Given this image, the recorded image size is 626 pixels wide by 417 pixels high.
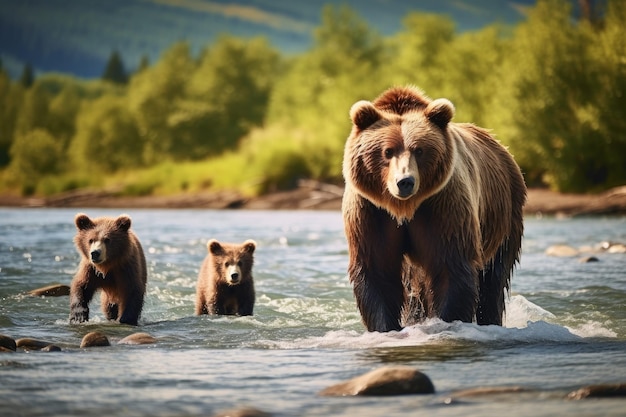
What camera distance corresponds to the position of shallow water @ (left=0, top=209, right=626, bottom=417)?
18.2 ft

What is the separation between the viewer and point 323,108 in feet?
172

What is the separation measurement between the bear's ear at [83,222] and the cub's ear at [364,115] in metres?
3.27

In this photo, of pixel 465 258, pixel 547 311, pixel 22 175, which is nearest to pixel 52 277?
pixel 547 311

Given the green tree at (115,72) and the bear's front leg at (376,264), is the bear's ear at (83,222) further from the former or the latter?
the green tree at (115,72)

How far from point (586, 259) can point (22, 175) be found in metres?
51.7

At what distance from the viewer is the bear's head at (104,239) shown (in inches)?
382

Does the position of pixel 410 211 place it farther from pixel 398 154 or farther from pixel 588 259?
Result: pixel 588 259

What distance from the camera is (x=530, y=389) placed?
19.2 feet

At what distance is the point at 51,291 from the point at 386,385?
686cm

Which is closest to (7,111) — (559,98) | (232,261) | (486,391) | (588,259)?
(559,98)

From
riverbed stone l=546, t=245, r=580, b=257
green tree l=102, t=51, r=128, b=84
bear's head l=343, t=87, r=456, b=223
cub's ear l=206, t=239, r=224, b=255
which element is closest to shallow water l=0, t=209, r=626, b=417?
cub's ear l=206, t=239, r=224, b=255

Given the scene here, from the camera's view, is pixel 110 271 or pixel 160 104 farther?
pixel 160 104

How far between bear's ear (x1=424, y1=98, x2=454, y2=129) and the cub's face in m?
3.33

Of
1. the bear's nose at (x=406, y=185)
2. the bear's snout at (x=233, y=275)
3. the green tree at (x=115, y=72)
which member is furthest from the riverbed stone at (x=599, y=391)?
the green tree at (x=115, y=72)
